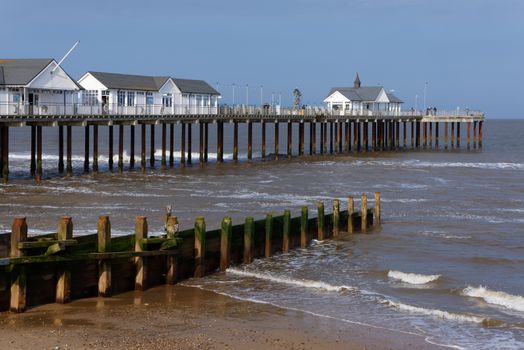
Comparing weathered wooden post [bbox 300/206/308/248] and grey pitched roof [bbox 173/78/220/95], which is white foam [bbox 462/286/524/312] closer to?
weathered wooden post [bbox 300/206/308/248]

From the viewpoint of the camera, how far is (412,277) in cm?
2048

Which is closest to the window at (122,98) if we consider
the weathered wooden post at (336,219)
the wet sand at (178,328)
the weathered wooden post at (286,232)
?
the weathered wooden post at (336,219)

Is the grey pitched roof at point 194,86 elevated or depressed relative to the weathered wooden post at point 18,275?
elevated

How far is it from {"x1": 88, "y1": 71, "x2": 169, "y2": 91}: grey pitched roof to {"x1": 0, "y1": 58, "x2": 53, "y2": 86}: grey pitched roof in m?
6.96

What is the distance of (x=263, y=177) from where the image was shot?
4906cm

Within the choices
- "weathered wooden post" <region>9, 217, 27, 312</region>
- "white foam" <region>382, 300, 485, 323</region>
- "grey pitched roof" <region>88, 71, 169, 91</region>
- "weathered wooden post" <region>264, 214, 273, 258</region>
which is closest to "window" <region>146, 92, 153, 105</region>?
"grey pitched roof" <region>88, 71, 169, 91</region>

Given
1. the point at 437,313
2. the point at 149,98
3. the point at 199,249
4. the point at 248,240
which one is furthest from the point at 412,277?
the point at 149,98

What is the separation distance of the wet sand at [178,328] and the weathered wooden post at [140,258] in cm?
51

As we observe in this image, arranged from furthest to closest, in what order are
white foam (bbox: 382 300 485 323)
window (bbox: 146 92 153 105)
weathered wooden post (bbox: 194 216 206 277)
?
window (bbox: 146 92 153 105)
weathered wooden post (bbox: 194 216 206 277)
white foam (bbox: 382 300 485 323)

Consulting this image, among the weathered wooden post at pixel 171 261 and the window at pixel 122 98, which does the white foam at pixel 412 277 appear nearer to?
the weathered wooden post at pixel 171 261

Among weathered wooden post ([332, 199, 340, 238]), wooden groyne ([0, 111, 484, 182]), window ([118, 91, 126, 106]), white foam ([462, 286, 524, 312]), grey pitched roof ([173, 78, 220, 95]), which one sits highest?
grey pitched roof ([173, 78, 220, 95])

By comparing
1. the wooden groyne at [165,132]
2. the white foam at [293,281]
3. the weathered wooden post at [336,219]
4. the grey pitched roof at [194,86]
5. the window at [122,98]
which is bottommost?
the white foam at [293,281]

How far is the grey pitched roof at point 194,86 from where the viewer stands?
6158 cm

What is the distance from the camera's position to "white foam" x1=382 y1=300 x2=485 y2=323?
16.5 meters
